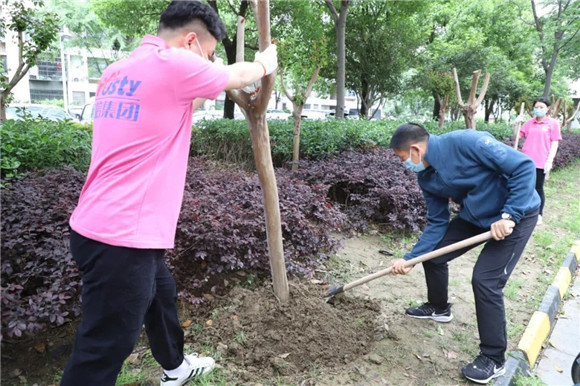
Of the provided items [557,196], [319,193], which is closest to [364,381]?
[319,193]

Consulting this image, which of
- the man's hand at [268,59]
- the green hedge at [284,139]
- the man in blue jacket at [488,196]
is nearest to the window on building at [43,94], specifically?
the green hedge at [284,139]

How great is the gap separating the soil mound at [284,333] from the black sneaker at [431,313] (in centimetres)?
34

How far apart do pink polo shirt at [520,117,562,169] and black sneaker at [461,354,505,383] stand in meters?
4.62

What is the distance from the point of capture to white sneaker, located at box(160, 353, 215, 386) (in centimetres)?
224

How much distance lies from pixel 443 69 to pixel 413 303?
13474mm

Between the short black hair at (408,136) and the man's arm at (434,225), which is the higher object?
the short black hair at (408,136)

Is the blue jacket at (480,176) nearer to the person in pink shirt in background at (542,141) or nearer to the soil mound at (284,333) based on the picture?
the soil mound at (284,333)

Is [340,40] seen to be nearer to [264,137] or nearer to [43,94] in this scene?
[264,137]

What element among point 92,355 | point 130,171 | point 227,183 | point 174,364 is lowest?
point 174,364

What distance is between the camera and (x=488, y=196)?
102 inches

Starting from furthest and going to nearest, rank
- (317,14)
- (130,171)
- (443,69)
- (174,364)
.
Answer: (443,69), (317,14), (174,364), (130,171)

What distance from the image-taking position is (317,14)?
12875 millimetres

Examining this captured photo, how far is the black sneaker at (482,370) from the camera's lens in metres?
2.50

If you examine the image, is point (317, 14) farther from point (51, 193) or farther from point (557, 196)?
point (51, 193)
